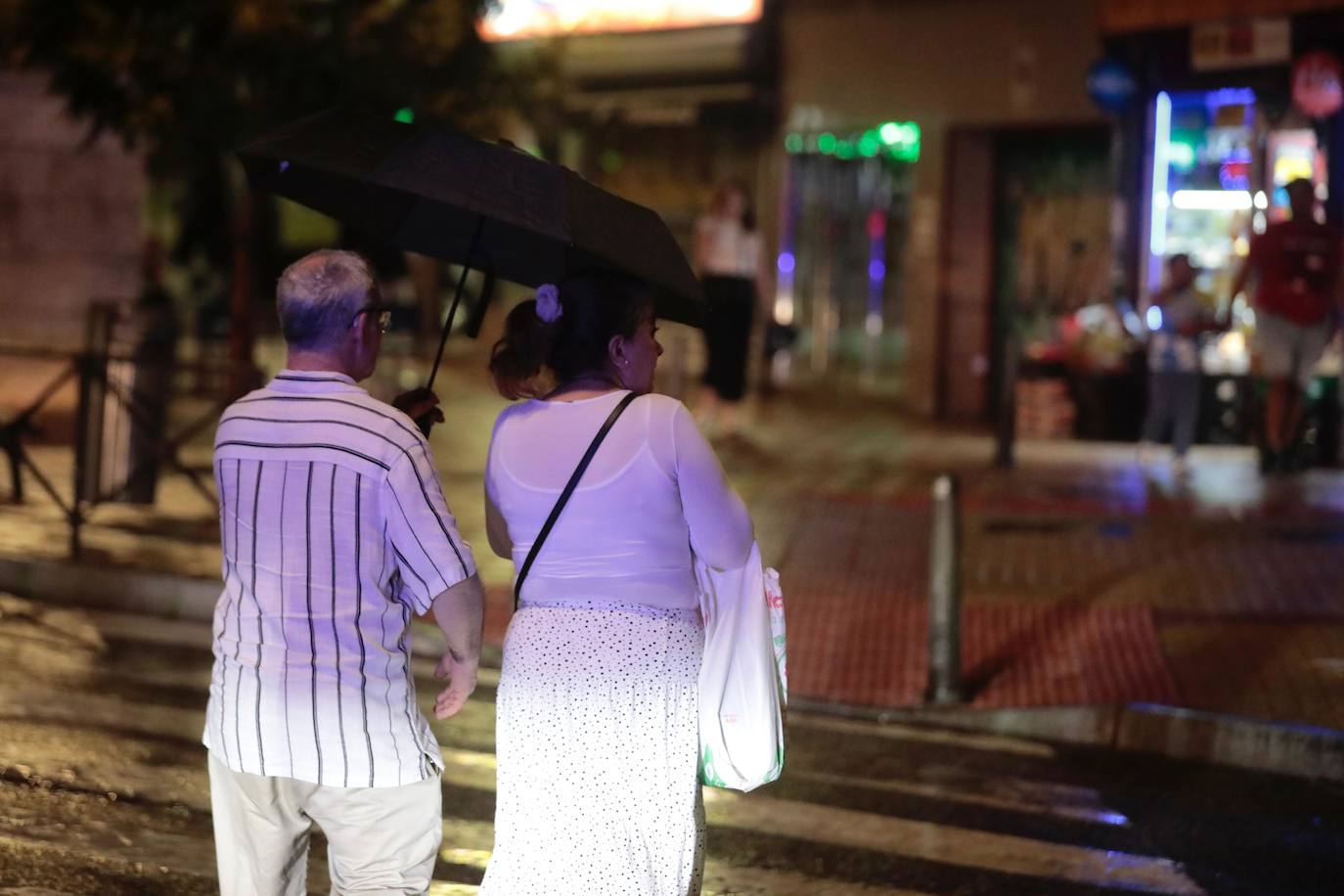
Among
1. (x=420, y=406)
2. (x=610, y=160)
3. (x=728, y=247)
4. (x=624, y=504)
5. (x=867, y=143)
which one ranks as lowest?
(x=624, y=504)

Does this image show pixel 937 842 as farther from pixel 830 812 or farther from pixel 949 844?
pixel 830 812

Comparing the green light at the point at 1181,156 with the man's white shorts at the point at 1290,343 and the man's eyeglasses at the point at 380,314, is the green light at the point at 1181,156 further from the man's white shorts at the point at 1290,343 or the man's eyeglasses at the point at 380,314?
the man's eyeglasses at the point at 380,314

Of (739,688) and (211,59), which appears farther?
(211,59)

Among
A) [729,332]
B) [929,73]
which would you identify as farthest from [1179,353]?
[929,73]

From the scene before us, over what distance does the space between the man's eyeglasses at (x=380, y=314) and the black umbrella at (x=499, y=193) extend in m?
0.23

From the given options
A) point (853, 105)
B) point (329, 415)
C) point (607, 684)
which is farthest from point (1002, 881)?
point (853, 105)

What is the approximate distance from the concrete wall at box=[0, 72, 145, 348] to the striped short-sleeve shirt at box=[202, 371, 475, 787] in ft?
43.6

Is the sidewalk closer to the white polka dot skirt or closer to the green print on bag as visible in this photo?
the green print on bag

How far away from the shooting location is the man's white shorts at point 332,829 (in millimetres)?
3586

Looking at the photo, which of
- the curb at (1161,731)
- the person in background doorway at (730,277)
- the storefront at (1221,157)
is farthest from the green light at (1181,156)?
the curb at (1161,731)

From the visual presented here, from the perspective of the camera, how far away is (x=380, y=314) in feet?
12.2

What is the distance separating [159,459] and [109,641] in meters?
2.47

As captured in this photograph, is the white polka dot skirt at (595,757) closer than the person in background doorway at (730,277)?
Yes

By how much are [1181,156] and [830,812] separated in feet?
36.3
